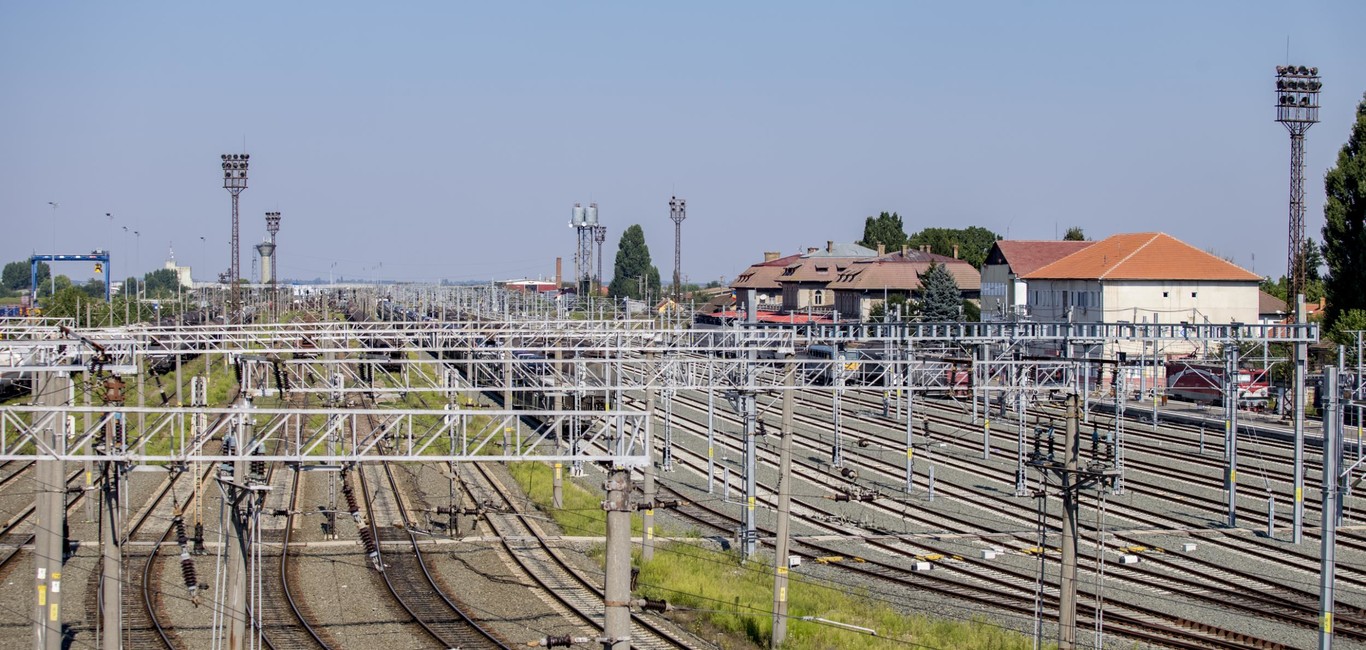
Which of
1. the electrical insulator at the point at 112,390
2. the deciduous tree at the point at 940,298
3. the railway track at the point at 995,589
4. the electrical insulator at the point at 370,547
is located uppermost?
the deciduous tree at the point at 940,298

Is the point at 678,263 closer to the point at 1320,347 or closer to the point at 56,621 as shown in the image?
the point at 1320,347

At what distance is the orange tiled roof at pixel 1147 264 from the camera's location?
3791 cm

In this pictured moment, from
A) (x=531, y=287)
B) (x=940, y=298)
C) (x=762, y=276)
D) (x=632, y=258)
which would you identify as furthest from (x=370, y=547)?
(x=531, y=287)

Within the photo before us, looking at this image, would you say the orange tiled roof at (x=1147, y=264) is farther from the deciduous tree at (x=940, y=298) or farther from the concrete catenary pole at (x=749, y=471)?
the concrete catenary pole at (x=749, y=471)

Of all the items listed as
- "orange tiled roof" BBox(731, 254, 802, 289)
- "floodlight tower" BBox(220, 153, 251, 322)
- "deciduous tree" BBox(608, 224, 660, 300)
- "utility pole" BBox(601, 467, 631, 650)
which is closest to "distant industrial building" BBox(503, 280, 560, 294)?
"deciduous tree" BBox(608, 224, 660, 300)

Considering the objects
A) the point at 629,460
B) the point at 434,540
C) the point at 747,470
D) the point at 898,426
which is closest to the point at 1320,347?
the point at 898,426

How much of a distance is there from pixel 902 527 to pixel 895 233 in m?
68.4

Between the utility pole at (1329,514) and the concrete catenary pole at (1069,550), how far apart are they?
1990 mm

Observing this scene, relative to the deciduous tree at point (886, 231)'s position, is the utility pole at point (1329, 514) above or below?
below

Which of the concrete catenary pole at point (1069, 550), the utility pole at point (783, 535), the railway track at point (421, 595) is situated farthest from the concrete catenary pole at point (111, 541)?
the concrete catenary pole at point (1069, 550)

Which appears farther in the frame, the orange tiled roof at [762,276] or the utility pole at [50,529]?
the orange tiled roof at [762,276]

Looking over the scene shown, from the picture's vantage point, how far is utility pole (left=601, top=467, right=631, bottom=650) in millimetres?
8406

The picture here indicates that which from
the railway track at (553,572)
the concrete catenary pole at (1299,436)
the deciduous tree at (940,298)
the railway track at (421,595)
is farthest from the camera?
the deciduous tree at (940,298)

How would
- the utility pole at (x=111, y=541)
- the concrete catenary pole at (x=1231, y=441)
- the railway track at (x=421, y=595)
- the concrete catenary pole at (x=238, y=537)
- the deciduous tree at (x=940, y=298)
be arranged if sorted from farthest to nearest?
the deciduous tree at (x=940, y=298), the concrete catenary pole at (x=1231, y=441), the railway track at (x=421, y=595), the utility pole at (x=111, y=541), the concrete catenary pole at (x=238, y=537)
